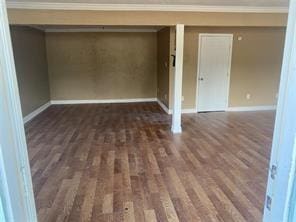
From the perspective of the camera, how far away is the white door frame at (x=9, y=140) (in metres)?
0.76

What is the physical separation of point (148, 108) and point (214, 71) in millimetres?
2147

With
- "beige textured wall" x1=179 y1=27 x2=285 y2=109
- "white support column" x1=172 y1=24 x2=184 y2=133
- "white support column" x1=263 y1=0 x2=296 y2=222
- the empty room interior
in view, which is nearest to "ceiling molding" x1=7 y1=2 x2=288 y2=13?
the empty room interior

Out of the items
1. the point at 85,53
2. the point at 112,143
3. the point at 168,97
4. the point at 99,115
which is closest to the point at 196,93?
the point at 168,97

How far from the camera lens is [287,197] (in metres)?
0.77

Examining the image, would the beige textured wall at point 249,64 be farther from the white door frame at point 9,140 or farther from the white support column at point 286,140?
the white door frame at point 9,140

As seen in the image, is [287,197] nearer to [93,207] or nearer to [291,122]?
[291,122]

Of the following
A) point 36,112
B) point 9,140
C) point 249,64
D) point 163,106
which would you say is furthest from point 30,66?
point 9,140

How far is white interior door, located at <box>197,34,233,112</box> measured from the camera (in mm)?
6297

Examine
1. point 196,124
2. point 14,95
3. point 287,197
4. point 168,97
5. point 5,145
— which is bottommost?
point 196,124

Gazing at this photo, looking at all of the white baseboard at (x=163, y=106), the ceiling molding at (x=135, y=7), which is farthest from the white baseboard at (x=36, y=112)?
the white baseboard at (x=163, y=106)

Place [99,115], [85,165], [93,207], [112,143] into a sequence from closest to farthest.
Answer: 1. [93,207]
2. [85,165]
3. [112,143]
4. [99,115]

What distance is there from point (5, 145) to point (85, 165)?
2777 mm

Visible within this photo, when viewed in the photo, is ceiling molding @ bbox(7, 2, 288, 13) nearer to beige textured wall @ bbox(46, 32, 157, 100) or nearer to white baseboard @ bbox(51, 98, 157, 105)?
beige textured wall @ bbox(46, 32, 157, 100)

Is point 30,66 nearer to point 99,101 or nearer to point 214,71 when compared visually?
point 99,101
